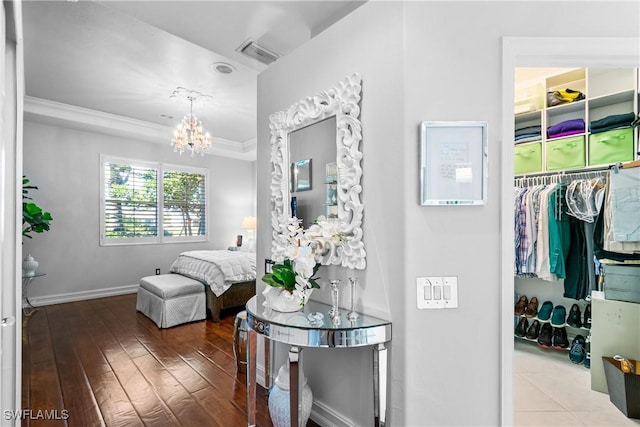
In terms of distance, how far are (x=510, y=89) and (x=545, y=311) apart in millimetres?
2652

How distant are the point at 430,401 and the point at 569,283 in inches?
83.4

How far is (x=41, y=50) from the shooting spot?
3.04m

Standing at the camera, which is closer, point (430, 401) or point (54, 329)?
point (430, 401)

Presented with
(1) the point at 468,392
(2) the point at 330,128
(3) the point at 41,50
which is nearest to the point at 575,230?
(1) the point at 468,392

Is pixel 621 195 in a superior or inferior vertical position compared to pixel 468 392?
superior

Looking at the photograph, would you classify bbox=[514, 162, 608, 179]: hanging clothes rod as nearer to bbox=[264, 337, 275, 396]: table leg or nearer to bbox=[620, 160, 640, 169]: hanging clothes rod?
bbox=[620, 160, 640, 169]: hanging clothes rod

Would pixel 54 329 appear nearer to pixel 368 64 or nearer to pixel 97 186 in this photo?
pixel 97 186

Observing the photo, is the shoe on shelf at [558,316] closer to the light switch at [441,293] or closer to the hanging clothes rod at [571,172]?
the hanging clothes rod at [571,172]

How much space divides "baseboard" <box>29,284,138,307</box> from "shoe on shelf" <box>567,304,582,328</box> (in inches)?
233

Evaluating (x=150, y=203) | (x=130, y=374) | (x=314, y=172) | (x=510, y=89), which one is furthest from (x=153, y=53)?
(x=150, y=203)

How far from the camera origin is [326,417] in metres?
1.92

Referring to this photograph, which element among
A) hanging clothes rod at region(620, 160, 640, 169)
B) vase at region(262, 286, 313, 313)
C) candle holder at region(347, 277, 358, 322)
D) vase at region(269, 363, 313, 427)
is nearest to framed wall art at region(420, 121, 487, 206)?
candle holder at region(347, 277, 358, 322)

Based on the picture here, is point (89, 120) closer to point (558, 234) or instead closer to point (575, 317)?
point (558, 234)

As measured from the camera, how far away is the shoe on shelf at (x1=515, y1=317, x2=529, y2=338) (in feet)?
10.8
